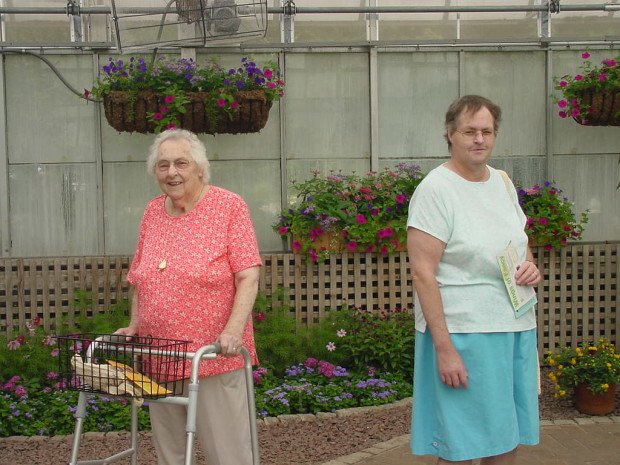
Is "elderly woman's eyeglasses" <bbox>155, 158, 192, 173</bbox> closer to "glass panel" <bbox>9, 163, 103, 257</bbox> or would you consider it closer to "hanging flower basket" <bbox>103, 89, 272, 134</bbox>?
"hanging flower basket" <bbox>103, 89, 272, 134</bbox>

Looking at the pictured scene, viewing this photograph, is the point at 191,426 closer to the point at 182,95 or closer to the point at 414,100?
the point at 182,95

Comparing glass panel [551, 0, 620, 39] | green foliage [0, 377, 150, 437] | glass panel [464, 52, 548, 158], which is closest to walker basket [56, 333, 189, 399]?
green foliage [0, 377, 150, 437]

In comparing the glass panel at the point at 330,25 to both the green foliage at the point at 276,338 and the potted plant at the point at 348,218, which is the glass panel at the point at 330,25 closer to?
the potted plant at the point at 348,218

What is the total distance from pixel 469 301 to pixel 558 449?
2.10 meters

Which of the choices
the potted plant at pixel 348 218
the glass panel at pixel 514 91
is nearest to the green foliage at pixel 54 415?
the potted plant at pixel 348 218

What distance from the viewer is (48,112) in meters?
6.60

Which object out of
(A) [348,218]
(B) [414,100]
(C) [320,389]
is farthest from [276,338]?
(B) [414,100]

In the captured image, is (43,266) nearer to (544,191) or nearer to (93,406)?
(93,406)

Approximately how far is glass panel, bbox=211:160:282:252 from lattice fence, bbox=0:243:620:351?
19.4 inches

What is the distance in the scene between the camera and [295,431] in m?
5.02

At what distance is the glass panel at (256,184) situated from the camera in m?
Answer: 6.73

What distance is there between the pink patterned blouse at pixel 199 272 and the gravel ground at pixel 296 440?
166 cm

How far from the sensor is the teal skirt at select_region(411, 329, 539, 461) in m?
2.94

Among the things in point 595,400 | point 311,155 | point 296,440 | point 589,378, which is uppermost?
point 311,155
